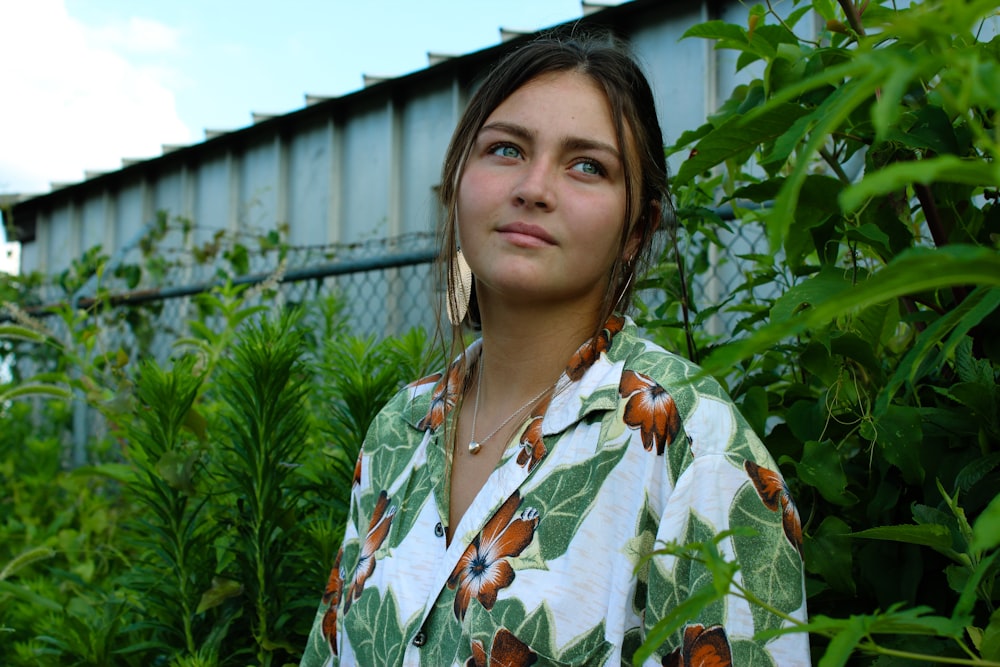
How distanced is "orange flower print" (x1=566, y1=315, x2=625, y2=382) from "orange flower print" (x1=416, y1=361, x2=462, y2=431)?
27 cm

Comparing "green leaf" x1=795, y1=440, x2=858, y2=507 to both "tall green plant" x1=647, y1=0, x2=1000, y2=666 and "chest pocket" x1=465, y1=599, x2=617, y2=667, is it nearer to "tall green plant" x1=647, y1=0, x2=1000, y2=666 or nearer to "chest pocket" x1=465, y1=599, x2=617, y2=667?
"tall green plant" x1=647, y1=0, x2=1000, y2=666

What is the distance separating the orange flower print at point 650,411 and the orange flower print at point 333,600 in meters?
0.62

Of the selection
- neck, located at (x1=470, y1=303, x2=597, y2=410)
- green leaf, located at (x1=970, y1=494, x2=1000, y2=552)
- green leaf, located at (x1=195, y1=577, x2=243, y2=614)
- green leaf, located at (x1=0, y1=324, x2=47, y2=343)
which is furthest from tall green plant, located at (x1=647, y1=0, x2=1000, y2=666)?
green leaf, located at (x1=0, y1=324, x2=47, y2=343)

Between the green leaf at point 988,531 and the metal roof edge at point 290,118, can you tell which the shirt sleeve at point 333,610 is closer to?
the green leaf at point 988,531

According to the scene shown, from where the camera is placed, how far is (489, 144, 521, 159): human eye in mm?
1337

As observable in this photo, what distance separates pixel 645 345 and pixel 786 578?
402 millimetres

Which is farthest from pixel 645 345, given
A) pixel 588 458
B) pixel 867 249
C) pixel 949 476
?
pixel 949 476

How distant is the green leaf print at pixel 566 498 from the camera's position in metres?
1.12

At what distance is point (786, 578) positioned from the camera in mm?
982

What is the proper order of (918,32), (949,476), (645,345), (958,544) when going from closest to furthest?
(918,32) → (958,544) → (949,476) → (645,345)

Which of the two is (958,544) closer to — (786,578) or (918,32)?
(786,578)

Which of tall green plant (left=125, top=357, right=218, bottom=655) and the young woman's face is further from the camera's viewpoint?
tall green plant (left=125, top=357, right=218, bottom=655)

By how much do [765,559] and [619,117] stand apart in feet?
2.20

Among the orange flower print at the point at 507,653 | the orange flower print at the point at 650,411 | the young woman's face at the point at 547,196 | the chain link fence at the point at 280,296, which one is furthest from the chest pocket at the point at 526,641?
the chain link fence at the point at 280,296
